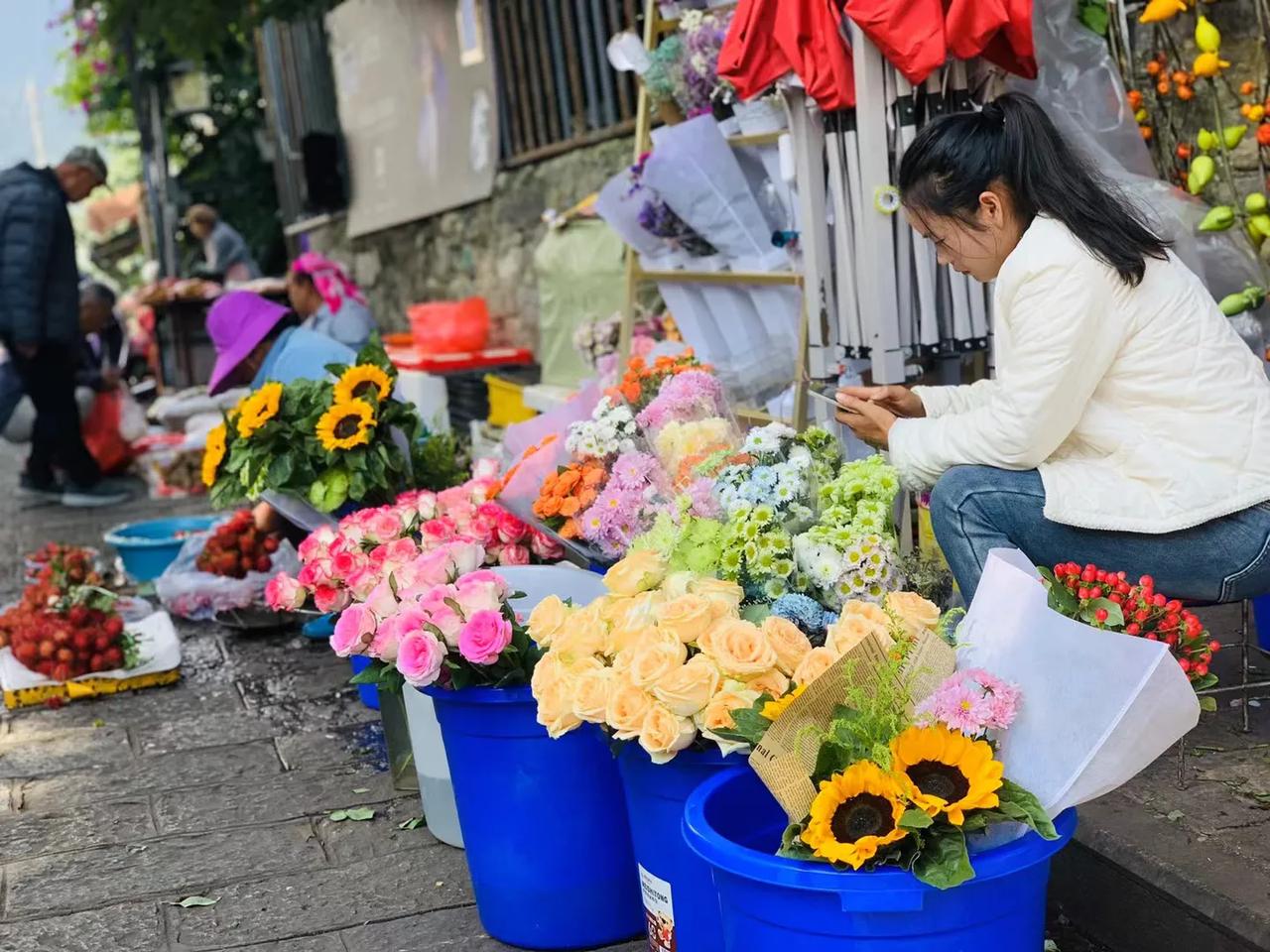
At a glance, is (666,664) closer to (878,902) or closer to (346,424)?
(878,902)

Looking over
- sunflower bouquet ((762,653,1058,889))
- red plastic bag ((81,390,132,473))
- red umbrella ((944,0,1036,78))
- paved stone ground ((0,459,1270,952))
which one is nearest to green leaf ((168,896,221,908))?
paved stone ground ((0,459,1270,952))

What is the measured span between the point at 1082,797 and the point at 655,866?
2.60 ft

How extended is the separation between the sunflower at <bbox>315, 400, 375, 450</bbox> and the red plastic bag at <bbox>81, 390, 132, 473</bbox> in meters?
5.84

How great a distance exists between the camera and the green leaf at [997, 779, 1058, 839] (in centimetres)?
184

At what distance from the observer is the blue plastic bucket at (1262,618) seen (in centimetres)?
337

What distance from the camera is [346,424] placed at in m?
4.14

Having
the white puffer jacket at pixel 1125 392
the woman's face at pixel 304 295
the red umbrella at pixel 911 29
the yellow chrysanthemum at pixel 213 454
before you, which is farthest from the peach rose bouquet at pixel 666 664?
the woman's face at pixel 304 295

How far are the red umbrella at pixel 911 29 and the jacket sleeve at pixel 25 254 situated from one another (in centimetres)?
584

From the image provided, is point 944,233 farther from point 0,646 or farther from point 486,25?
point 486,25

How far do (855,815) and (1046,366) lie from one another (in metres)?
1.10

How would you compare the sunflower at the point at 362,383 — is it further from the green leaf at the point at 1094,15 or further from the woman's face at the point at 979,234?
the green leaf at the point at 1094,15

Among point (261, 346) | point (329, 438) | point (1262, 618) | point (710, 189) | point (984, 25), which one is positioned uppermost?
point (984, 25)

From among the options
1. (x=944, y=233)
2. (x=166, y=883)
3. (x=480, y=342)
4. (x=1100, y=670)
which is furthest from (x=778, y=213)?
(x=480, y=342)

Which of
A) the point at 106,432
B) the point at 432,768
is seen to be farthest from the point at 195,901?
the point at 106,432
